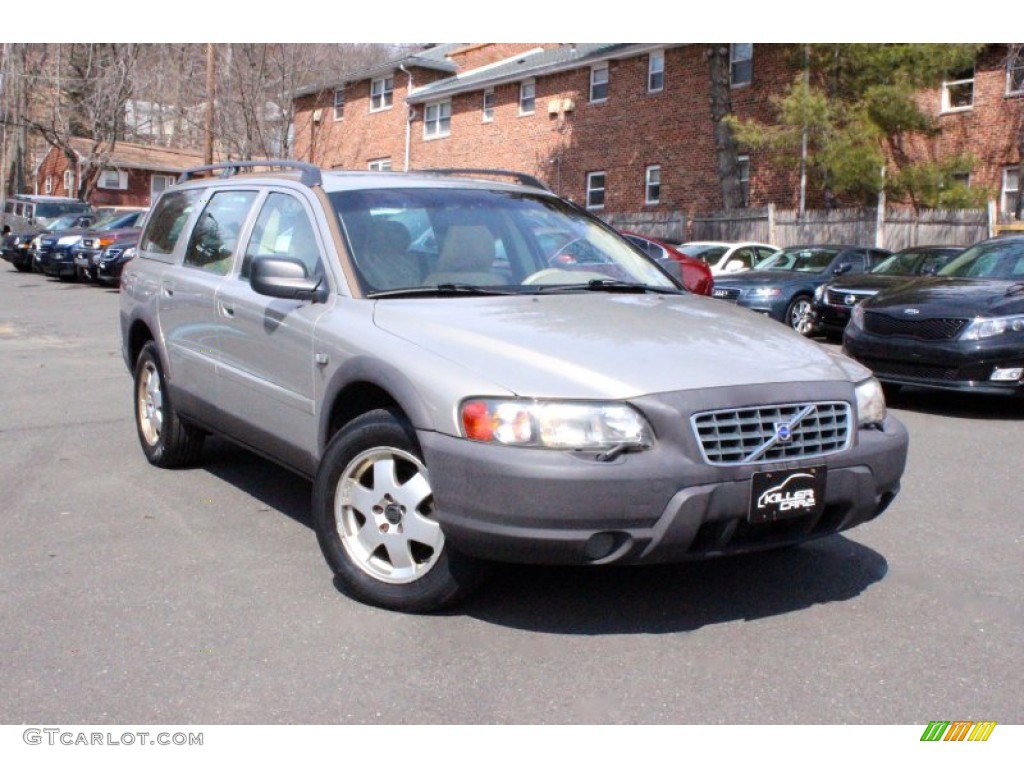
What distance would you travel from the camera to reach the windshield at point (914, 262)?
1512cm

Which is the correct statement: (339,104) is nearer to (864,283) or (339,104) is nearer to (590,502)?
(864,283)

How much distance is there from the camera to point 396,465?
451 centimetres

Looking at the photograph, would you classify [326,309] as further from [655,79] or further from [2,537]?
[655,79]

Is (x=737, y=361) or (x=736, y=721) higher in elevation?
(x=737, y=361)

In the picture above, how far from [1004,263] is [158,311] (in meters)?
7.57

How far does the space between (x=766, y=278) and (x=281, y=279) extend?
43.0 ft

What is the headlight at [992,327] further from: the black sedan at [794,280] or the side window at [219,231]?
the black sedan at [794,280]

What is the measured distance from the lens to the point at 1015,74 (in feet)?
82.7

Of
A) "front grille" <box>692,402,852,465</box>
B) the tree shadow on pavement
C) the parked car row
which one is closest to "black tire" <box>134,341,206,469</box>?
the tree shadow on pavement

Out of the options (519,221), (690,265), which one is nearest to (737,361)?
(519,221)

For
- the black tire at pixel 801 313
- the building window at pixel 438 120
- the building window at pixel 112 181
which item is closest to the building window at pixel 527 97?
the building window at pixel 438 120

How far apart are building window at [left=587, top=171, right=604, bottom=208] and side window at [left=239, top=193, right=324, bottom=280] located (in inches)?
1151

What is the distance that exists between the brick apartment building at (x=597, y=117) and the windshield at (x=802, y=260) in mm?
7942

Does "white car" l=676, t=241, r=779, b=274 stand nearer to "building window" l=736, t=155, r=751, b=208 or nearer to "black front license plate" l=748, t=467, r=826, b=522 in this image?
"building window" l=736, t=155, r=751, b=208
